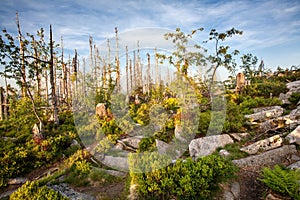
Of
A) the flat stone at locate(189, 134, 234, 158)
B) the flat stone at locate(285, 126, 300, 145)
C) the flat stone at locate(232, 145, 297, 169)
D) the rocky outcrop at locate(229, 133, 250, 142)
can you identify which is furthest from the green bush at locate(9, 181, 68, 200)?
the flat stone at locate(285, 126, 300, 145)

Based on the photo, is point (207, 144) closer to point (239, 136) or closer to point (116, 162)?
point (239, 136)

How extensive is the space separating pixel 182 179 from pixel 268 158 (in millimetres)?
3083

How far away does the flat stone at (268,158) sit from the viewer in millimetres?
5152

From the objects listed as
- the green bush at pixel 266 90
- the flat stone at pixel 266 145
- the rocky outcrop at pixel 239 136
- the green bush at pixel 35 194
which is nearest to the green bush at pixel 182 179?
the green bush at pixel 35 194

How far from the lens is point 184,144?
272 inches

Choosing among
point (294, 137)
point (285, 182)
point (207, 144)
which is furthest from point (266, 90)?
point (285, 182)

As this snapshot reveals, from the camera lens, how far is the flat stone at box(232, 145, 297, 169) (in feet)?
16.9

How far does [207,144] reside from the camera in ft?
22.2

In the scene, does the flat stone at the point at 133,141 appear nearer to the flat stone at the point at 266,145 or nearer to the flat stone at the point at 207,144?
the flat stone at the point at 207,144

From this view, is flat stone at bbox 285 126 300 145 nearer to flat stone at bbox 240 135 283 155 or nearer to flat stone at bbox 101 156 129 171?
flat stone at bbox 240 135 283 155

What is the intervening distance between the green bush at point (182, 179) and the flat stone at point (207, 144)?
2.07 m

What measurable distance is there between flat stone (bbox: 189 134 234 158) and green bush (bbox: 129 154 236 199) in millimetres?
2075

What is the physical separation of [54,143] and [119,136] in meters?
2.84

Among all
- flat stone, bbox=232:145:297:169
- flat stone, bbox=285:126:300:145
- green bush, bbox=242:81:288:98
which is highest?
green bush, bbox=242:81:288:98
